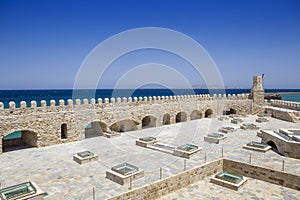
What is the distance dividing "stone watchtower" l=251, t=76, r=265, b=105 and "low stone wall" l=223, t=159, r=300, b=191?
19.7m

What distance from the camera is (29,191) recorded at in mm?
7684

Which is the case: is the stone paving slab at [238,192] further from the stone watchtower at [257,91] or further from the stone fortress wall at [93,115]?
the stone watchtower at [257,91]

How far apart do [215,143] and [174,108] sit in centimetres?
849

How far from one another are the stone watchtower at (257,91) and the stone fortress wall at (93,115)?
3740mm

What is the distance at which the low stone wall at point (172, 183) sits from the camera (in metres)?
8.69

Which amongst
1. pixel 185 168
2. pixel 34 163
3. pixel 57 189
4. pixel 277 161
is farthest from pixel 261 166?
pixel 34 163


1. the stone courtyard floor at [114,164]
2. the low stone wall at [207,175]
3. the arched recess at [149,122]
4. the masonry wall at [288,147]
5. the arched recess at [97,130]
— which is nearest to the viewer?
the low stone wall at [207,175]

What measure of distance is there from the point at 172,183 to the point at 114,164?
3353 mm

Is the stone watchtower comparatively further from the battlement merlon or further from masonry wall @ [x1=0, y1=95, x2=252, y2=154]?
masonry wall @ [x1=0, y1=95, x2=252, y2=154]

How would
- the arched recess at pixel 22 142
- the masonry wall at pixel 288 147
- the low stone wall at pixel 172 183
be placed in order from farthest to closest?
1. the arched recess at pixel 22 142
2. the masonry wall at pixel 288 147
3. the low stone wall at pixel 172 183

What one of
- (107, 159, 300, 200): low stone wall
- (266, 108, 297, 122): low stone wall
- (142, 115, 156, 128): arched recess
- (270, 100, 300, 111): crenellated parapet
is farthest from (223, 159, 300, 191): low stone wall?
(270, 100, 300, 111): crenellated parapet

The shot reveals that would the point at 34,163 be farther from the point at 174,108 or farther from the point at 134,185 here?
the point at 174,108

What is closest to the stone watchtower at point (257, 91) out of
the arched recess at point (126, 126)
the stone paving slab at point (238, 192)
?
the arched recess at point (126, 126)

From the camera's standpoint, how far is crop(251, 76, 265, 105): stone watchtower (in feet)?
94.4
